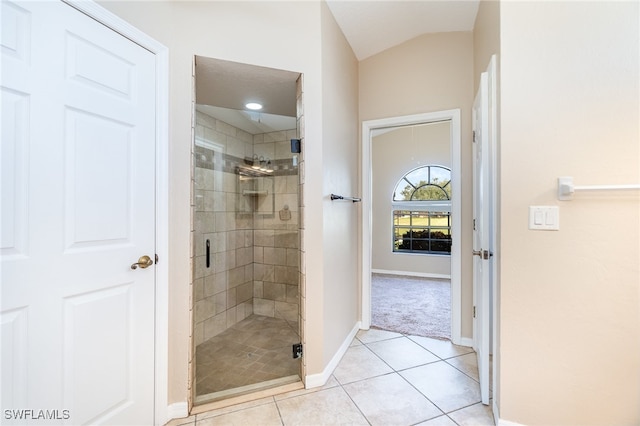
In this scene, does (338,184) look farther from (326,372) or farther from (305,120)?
(326,372)

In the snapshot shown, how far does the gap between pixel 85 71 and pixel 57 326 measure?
113 cm

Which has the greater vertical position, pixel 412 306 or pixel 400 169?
pixel 400 169

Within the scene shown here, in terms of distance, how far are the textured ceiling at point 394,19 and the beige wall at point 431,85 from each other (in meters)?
0.11

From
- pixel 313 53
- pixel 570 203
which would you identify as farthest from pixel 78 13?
pixel 570 203

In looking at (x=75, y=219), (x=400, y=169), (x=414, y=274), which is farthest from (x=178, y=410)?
(x=400, y=169)

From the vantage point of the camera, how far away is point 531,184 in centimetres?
143

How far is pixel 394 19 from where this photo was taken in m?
2.32

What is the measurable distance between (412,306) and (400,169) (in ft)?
9.60

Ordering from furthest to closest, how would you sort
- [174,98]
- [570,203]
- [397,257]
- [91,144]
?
1. [397,257]
2. [174,98]
3. [570,203]
4. [91,144]

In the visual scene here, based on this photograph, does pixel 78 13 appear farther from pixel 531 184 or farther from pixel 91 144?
pixel 531 184

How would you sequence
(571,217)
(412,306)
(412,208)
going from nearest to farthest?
(571,217), (412,306), (412,208)

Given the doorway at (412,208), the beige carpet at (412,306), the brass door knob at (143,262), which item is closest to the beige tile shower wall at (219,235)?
the brass door knob at (143,262)

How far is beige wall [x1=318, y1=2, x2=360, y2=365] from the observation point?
2.00m

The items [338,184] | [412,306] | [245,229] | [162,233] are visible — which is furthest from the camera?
[412,306]
